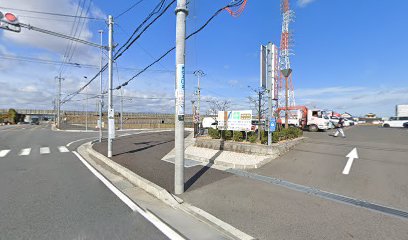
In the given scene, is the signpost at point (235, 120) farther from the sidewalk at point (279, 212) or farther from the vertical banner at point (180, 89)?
the vertical banner at point (180, 89)

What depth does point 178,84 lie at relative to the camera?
5.72 meters

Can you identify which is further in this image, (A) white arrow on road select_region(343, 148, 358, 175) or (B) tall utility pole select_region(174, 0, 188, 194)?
(A) white arrow on road select_region(343, 148, 358, 175)

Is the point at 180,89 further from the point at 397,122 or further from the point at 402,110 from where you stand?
the point at 402,110

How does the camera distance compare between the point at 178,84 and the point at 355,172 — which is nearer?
the point at 178,84

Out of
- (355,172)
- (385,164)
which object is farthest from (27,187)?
(385,164)

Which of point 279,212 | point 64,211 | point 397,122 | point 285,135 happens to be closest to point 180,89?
point 279,212

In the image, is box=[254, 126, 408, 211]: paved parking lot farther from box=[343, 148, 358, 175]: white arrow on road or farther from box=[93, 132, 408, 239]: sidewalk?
box=[93, 132, 408, 239]: sidewalk

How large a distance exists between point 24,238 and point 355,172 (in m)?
8.18

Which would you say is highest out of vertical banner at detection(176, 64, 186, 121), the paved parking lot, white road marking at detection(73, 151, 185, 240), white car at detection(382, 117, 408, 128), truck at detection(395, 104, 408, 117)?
truck at detection(395, 104, 408, 117)

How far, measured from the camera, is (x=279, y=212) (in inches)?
180

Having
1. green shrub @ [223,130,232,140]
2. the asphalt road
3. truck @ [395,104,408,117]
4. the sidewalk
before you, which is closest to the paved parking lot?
the sidewalk

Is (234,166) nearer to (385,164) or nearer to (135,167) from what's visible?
(135,167)

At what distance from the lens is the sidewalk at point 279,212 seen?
3797 millimetres

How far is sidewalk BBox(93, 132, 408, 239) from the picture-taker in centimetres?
380
